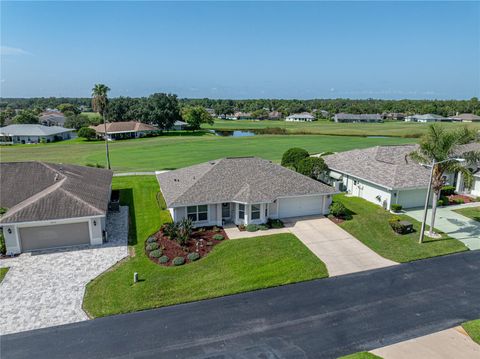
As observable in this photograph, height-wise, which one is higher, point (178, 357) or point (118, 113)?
point (118, 113)

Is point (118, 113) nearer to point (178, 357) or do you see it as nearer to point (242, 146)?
point (242, 146)

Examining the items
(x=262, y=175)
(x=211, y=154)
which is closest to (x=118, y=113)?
(x=211, y=154)

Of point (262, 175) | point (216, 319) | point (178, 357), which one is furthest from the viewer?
point (262, 175)

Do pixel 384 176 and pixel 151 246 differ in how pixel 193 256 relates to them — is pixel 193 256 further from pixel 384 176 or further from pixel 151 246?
pixel 384 176

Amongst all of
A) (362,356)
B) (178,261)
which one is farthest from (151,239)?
(362,356)

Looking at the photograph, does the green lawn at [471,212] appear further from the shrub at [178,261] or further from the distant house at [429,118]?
the distant house at [429,118]

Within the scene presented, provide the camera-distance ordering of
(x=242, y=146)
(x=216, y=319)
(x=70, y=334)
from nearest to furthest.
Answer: (x=70, y=334), (x=216, y=319), (x=242, y=146)
